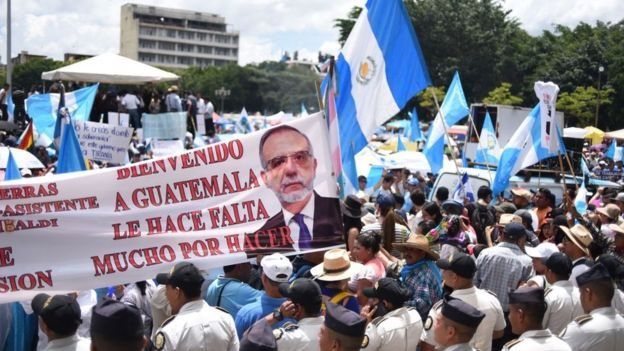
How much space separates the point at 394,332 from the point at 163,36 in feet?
617

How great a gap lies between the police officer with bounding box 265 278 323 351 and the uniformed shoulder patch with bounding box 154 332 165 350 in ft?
2.10

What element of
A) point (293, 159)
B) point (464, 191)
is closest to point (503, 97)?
point (464, 191)

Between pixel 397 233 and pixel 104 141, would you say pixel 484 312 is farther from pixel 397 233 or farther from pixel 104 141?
pixel 104 141

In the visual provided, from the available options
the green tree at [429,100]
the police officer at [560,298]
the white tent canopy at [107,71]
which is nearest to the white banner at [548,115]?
the police officer at [560,298]

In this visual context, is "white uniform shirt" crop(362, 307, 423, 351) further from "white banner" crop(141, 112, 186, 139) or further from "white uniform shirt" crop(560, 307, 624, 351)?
"white banner" crop(141, 112, 186, 139)

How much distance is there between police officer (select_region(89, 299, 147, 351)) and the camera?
12.5ft

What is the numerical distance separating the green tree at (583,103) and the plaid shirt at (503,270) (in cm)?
5122

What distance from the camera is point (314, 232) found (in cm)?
596

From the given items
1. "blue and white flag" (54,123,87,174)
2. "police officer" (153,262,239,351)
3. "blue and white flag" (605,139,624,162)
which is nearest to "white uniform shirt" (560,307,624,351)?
"police officer" (153,262,239,351)

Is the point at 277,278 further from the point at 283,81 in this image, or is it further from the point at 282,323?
the point at 283,81

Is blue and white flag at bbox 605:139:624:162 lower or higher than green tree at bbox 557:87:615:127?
lower

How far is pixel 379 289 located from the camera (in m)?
5.52

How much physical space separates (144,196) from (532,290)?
100 inches

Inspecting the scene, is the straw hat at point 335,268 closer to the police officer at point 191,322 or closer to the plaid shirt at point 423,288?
the plaid shirt at point 423,288
